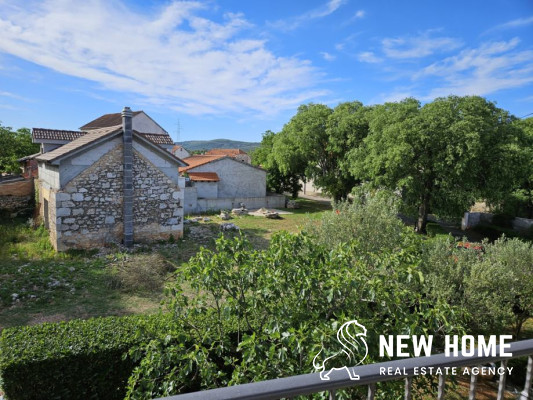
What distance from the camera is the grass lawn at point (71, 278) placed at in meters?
9.07

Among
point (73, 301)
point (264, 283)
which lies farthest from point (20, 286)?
point (264, 283)

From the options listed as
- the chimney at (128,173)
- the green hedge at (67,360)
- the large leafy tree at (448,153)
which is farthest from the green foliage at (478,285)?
the chimney at (128,173)

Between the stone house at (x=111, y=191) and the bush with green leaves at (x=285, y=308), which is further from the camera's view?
the stone house at (x=111, y=191)

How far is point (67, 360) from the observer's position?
5.31m

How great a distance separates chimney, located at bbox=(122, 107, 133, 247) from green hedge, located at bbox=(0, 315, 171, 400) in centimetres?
922

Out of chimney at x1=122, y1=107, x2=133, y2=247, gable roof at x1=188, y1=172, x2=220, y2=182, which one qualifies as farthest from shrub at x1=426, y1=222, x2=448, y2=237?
gable roof at x1=188, y1=172, x2=220, y2=182

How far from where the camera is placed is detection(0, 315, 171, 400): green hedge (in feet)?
16.8

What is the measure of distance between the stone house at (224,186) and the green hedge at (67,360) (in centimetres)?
1983

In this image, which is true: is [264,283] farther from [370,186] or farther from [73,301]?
[370,186]

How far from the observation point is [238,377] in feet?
12.3

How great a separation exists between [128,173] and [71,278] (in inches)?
203

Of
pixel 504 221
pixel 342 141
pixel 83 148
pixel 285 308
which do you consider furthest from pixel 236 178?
pixel 285 308

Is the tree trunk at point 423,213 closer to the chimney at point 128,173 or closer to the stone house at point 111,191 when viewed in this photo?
the stone house at point 111,191

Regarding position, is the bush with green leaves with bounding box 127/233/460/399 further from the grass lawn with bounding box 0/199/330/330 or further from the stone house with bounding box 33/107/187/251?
the stone house with bounding box 33/107/187/251
